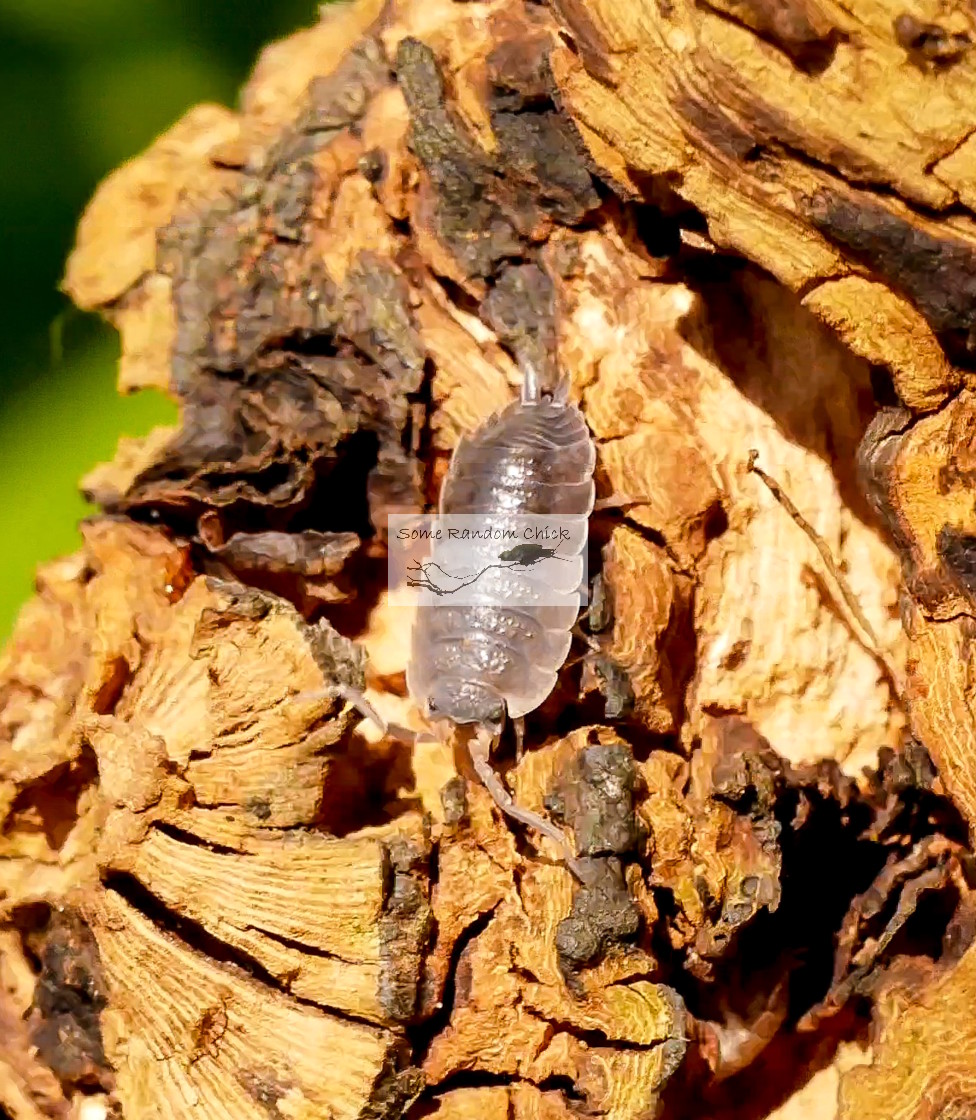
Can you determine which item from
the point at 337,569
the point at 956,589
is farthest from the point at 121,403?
the point at 956,589

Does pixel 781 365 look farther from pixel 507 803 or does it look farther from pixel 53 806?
pixel 53 806

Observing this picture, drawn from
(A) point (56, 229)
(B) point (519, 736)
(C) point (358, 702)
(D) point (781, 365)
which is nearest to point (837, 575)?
(D) point (781, 365)

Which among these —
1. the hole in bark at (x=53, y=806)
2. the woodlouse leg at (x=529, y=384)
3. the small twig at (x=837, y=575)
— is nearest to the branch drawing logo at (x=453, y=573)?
the woodlouse leg at (x=529, y=384)

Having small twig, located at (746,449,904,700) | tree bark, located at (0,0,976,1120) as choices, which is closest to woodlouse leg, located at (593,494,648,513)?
tree bark, located at (0,0,976,1120)

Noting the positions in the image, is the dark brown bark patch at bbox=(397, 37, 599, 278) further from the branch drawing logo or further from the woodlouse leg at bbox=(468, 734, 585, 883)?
the woodlouse leg at bbox=(468, 734, 585, 883)

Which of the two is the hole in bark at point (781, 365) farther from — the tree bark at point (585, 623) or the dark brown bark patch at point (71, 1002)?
the dark brown bark patch at point (71, 1002)
